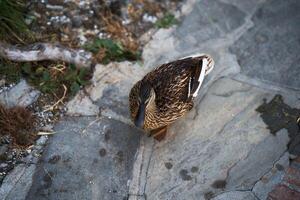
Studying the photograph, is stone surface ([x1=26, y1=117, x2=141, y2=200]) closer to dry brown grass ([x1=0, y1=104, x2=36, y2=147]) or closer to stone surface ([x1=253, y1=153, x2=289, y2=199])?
dry brown grass ([x1=0, y1=104, x2=36, y2=147])

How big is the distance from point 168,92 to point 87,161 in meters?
0.97

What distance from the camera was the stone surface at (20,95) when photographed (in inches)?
167

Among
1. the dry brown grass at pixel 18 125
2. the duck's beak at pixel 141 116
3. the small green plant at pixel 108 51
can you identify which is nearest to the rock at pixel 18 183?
the dry brown grass at pixel 18 125

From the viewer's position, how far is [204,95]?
4.49 meters

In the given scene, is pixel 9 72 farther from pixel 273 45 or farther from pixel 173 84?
pixel 273 45

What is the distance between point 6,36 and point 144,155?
1.90 m

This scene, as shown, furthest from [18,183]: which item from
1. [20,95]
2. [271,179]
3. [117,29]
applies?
[271,179]

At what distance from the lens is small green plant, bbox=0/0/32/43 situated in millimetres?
4469

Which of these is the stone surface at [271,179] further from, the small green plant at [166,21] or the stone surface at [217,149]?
the small green plant at [166,21]

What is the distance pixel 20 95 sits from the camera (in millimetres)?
4289

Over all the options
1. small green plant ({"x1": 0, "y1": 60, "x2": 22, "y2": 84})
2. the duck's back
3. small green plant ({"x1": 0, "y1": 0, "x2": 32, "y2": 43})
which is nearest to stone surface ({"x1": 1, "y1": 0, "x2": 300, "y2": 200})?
the duck's back

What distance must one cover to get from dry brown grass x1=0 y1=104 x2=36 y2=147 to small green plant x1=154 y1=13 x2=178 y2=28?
6.13ft

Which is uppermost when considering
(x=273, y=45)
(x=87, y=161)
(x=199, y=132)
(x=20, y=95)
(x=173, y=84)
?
(x=273, y=45)

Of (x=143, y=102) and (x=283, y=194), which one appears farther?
(x=143, y=102)
